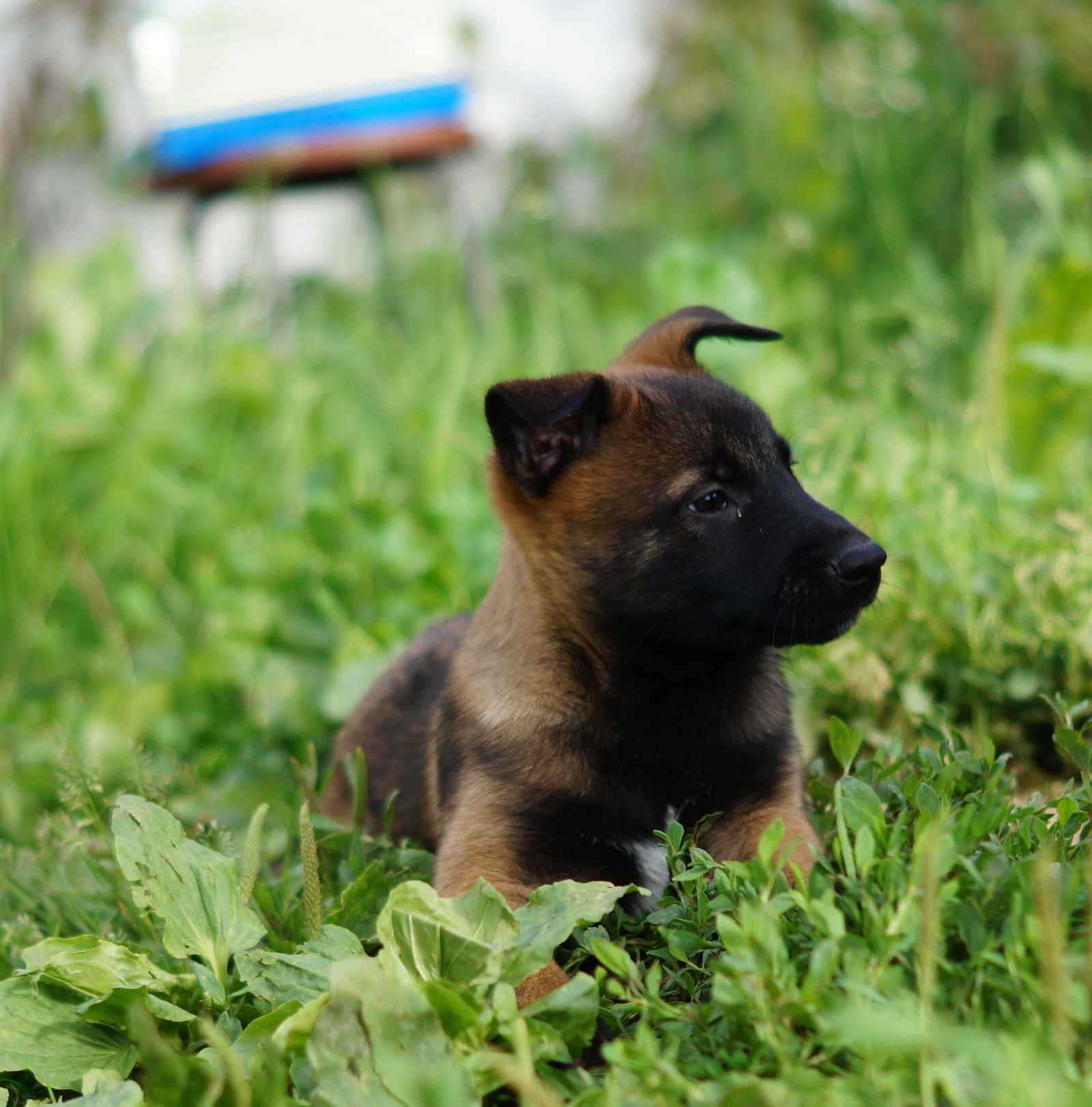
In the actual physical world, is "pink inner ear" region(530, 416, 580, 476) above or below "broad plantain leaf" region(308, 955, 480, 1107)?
above

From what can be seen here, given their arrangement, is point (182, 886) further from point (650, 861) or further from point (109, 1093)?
point (650, 861)

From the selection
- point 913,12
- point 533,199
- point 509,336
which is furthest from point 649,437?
point 533,199

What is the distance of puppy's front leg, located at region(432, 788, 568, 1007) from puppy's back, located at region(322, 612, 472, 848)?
358 mm

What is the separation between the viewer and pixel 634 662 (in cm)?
220

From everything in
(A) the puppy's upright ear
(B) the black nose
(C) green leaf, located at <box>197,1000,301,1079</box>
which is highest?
(A) the puppy's upright ear

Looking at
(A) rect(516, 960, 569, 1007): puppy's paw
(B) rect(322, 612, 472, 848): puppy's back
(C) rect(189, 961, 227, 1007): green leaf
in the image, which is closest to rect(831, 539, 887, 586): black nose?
(A) rect(516, 960, 569, 1007): puppy's paw

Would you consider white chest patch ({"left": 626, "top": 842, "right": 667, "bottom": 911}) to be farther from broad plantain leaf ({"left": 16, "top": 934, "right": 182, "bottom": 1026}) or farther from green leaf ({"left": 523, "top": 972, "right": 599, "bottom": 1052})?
broad plantain leaf ({"left": 16, "top": 934, "right": 182, "bottom": 1026})

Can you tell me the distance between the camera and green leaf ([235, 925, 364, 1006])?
1705 mm

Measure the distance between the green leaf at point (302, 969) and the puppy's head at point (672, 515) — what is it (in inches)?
31.1

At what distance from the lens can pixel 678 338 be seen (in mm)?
2646

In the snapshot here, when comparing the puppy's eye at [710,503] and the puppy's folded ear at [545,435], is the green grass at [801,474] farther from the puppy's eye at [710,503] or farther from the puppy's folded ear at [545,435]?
the puppy's folded ear at [545,435]

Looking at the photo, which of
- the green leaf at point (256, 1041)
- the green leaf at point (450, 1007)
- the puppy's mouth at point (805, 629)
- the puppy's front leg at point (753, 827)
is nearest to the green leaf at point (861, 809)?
the puppy's front leg at point (753, 827)

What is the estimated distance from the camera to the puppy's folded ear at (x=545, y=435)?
2.14 metres

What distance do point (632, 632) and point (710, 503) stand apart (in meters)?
0.30
